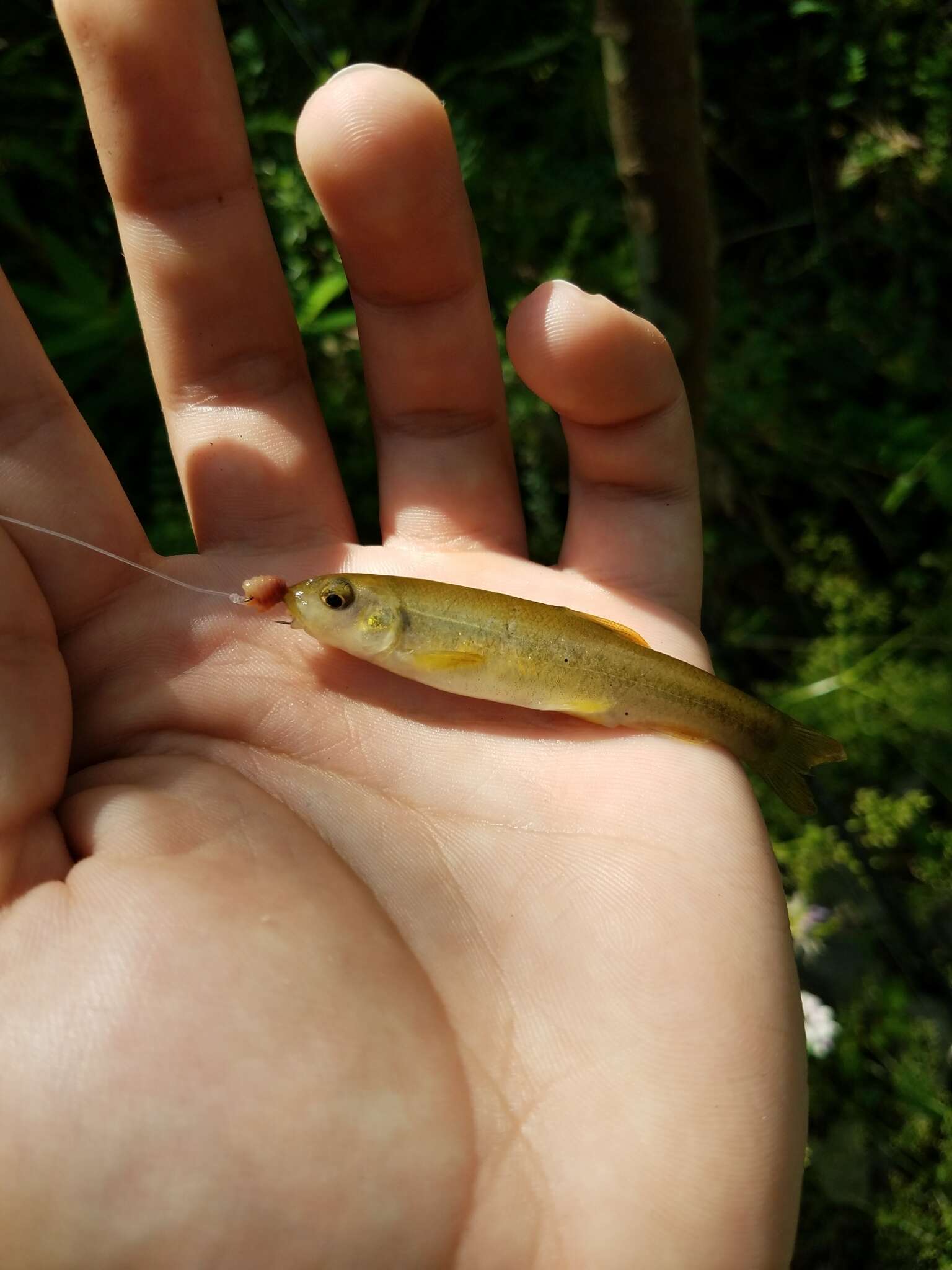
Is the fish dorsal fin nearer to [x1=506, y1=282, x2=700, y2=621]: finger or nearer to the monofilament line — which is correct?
[x1=506, y1=282, x2=700, y2=621]: finger

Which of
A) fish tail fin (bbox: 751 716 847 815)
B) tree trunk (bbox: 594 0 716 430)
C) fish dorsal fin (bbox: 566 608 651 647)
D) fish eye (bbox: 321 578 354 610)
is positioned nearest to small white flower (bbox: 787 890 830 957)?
fish tail fin (bbox: 751 716 847 815)

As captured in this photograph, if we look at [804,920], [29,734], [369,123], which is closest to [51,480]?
[29,734]

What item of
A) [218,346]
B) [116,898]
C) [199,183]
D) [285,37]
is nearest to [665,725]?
[116,898]

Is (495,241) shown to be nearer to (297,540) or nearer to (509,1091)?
(297,540)

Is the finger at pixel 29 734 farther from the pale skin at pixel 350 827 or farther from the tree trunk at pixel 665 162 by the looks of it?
the tree trunk at pixel 665 162

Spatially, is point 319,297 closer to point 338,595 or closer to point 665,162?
point 665,162

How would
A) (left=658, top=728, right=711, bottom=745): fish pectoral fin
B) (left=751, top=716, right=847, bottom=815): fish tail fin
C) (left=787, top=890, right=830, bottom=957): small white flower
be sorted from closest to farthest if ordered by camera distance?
(left=658, top=728, right=711, bottom=745): fish pectoral fin → (left=751, top=716, right=847, bottom=815): fish tail fin → (left=787, top=890, right=830, bottom=957): small white flower

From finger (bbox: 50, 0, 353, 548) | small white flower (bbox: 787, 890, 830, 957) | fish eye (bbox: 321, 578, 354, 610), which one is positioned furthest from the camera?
small white flower (bbox: 787, 890, 830, 957)

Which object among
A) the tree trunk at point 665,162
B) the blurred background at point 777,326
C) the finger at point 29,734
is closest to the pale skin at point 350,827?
the finger at point 29,734
